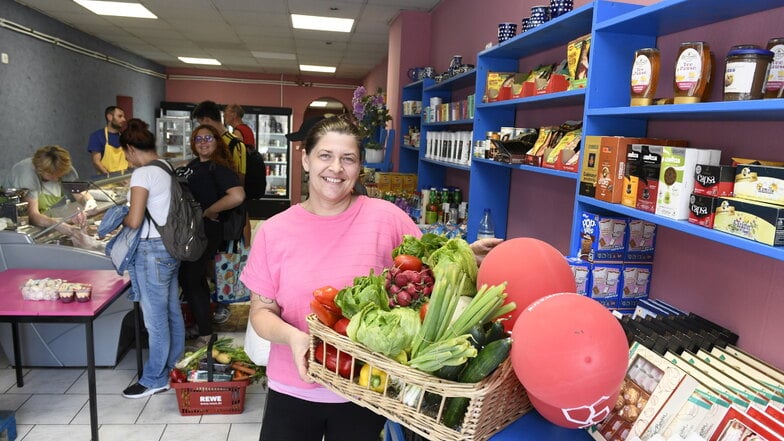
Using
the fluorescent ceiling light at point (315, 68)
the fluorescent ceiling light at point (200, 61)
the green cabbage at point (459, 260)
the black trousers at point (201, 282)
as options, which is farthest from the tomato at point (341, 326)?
the fluorescent ceiling light at point (200, 61)

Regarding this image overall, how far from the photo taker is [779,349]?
1.57 meters

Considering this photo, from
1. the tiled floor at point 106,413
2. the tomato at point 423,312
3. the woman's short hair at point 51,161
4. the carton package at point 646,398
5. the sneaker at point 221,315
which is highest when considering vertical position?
the woman's short hair at point 51,161

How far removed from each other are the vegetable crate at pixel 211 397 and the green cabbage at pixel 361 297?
89.0 inches

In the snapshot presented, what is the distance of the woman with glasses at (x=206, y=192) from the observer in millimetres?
4277

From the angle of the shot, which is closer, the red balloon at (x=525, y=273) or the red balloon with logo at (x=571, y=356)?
the red balloon with logo at (x=571, y=356)

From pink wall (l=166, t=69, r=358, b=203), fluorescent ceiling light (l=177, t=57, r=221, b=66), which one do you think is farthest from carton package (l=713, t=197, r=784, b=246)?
pink wall (l=166, t=69, r=358, b=203)

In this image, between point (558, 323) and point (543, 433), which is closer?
point (558, 323)

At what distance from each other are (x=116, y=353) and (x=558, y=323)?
143 inches

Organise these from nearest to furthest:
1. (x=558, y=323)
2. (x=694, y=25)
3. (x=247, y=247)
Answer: (x=558, y=323) → (x=694, y=25) → (x=247, y=247)

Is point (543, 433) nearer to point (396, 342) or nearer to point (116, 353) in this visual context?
point (396, 342)

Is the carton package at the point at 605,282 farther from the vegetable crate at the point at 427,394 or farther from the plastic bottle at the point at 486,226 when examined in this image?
the plastic bottle at the point at 486,226

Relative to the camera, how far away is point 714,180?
148 centimetres

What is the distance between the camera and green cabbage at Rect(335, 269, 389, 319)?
1.35 m

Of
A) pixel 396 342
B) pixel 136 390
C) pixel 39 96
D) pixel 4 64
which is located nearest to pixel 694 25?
pixel 396 342
